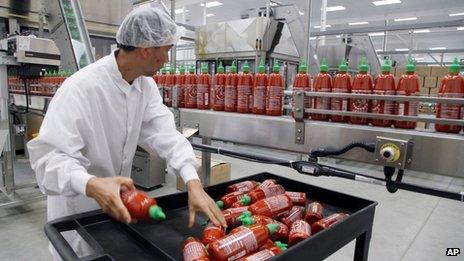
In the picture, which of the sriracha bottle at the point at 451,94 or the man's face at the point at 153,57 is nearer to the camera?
the sriracha bottle at the point at 451,94

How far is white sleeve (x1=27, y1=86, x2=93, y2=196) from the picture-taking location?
95cm

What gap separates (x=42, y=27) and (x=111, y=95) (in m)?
3.22

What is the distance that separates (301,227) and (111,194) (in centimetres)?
55

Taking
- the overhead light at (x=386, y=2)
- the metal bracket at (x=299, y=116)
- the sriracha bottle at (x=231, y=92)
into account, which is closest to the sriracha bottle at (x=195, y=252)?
the metal bracket at (x=299, y=116)

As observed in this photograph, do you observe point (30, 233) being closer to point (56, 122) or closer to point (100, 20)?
point (56, 122)

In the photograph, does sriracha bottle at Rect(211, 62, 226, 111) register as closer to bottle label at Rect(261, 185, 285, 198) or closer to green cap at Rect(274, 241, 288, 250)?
bottle label at Rect(261, 185, 285, 198)

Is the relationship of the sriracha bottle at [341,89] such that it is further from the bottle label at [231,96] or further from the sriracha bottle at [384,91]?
the bottle label at [231,96]

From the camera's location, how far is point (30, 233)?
2463 millimetres

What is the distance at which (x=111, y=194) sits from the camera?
2.66ft

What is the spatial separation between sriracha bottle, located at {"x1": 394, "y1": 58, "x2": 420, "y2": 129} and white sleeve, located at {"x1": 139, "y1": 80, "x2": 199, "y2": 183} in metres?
0.75

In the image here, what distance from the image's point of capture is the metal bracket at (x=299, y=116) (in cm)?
123

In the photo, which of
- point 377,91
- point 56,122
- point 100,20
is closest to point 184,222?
point 56,122

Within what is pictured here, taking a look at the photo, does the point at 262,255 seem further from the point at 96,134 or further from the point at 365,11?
the point at 365,11

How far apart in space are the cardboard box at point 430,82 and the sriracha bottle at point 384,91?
16.2 ft
